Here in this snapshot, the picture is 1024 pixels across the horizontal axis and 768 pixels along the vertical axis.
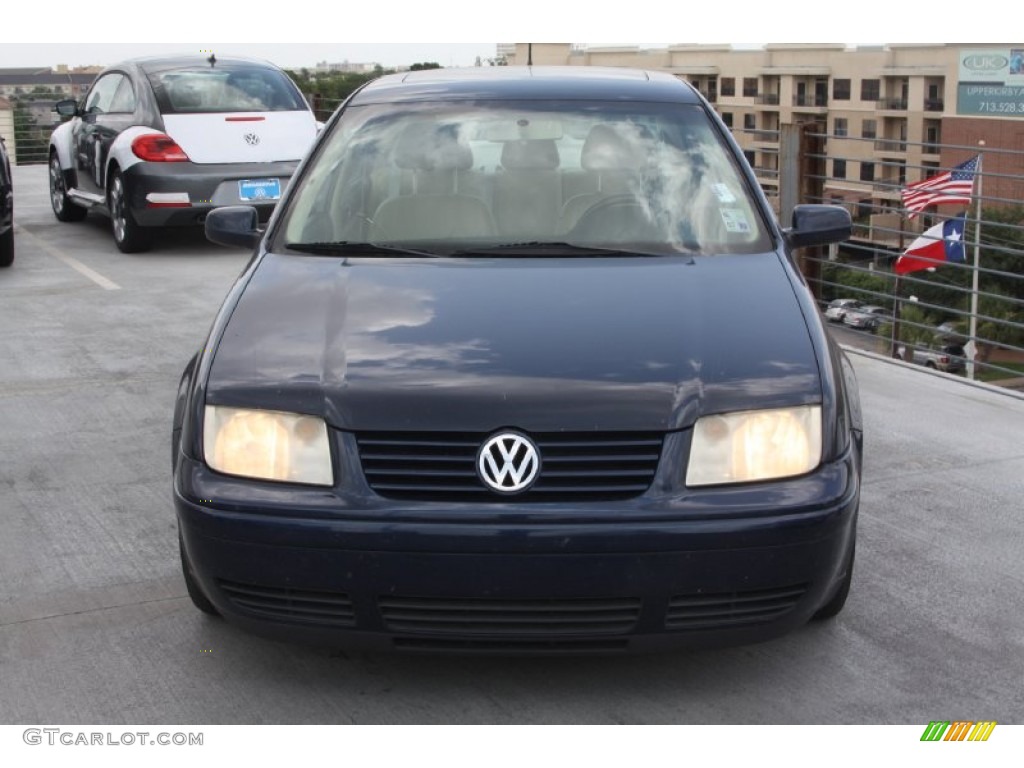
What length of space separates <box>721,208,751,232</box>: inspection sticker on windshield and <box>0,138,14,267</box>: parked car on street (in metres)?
7.23

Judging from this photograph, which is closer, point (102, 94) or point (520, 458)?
point (520, 458)

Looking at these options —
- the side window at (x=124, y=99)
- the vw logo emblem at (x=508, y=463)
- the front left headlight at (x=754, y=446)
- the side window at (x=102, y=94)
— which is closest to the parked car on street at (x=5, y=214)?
the side window at (x=124, y=99)

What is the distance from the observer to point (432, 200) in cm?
459

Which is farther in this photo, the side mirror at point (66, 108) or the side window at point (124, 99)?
the side mirror at point (66, 108)

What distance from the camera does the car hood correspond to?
3.40 meters

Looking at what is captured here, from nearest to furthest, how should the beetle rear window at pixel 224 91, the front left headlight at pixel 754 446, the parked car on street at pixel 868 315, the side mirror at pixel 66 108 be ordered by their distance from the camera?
the front left headlight at pixel 754 446
the parked car on street at pixel 868 315
the beetle rear window at pixel 224 91
the side mirror at pixel 66 108

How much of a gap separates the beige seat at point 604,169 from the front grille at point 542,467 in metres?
1.29

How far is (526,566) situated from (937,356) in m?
13.5

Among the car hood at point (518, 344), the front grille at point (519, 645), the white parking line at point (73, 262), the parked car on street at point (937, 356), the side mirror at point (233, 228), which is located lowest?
the parked car on street at point (937, 356)

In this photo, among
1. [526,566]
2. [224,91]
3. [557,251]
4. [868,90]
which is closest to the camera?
[526,566]

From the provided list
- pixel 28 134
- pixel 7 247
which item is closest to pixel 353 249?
pixel 7 247

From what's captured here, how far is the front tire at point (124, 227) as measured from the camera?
11.7 metres

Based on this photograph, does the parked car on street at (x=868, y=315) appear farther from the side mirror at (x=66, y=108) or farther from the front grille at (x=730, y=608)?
the side mirror at (x=66, y=108)

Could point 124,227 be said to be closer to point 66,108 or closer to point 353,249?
point 66,108
